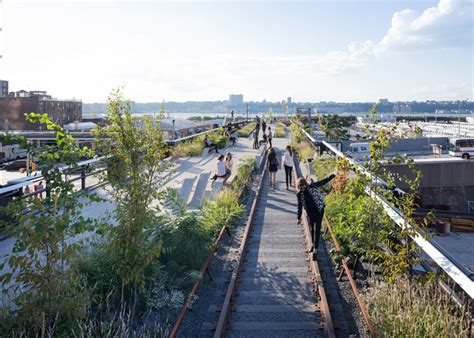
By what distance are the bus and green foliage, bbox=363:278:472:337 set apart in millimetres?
46913

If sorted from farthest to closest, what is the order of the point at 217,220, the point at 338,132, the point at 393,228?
the point at 338,132 → the point at 217,220 → the point at 393,228

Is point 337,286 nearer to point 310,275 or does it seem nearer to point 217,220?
point 310,275

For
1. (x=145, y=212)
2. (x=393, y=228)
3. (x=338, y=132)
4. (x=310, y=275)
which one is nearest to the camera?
(x=145, y=212)

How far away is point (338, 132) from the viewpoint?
53750 mm

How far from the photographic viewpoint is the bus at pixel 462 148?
48.6m

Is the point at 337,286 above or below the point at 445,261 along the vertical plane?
below

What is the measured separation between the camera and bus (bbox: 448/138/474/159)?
4860 centimetres

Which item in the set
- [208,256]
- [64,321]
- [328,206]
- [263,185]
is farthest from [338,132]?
[64,321]

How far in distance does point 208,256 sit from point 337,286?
8.11 ft

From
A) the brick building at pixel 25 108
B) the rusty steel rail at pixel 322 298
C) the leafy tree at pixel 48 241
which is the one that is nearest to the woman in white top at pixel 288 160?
the rusty steel rail at pixel 322 298

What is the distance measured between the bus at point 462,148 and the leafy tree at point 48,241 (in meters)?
49.7

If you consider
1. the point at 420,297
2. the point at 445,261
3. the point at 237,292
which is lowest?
the point at 237,292

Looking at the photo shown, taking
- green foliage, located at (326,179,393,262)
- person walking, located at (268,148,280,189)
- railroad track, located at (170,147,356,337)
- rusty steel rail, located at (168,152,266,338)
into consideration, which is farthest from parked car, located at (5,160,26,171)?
green foliage, located at (326,179,393,262)

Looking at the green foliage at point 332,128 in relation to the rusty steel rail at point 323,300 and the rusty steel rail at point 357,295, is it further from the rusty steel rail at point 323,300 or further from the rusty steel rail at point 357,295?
the rusty steel rail at point 323,300
